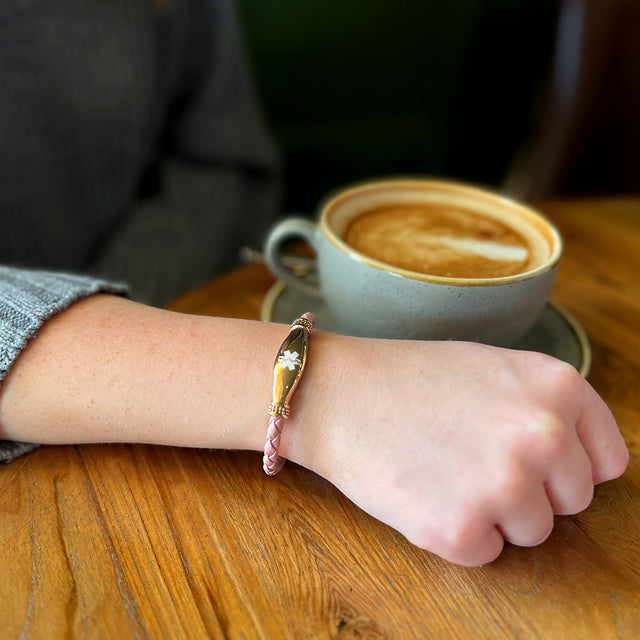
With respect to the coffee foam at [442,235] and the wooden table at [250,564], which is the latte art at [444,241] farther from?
the wooden table at [250,564]

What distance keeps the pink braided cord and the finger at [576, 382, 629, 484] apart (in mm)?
191

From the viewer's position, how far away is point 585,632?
337mm

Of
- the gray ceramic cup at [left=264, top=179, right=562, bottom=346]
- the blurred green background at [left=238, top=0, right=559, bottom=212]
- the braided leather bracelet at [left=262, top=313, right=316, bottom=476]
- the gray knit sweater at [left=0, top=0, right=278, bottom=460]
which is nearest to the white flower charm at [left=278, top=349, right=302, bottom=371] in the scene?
the braided leather bracelet at [left=262, top=313, right=316, bottom=476]

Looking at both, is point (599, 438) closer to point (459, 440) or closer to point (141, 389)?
point (459, 440)

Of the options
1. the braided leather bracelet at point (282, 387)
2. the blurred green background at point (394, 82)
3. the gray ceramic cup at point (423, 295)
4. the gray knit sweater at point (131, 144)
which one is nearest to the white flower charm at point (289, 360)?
the braided leather bracelet at point (282, 387)

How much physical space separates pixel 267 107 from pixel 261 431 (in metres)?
1.17

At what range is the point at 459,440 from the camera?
1.21ft

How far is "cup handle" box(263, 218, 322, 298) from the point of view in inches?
22.8

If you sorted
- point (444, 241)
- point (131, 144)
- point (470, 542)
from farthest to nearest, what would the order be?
point (131, 144) → point (444, 241) → point (470, 542)

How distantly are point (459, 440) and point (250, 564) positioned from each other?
0.15 metres

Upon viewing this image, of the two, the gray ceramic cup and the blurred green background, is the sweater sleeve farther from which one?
the blurred green background

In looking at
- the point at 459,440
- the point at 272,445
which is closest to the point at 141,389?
the point at 272,445

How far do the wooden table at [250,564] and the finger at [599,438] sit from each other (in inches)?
1.5

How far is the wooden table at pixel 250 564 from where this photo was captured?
34cm
